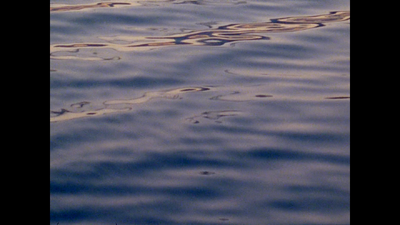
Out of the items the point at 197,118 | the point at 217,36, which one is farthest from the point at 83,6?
the point at 197,118

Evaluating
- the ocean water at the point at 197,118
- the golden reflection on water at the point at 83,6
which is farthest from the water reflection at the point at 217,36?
the golden reflection on water at the point at 83,6

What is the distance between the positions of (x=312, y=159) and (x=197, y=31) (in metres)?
2.20

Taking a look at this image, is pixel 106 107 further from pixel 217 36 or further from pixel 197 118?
pixel 217 36

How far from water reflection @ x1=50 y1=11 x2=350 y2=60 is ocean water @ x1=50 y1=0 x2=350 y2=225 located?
15 mm

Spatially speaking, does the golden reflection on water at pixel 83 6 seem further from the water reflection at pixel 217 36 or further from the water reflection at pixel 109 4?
the water reflection at pixel 217 36

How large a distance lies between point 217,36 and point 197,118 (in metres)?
1.57

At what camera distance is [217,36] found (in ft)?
14.2

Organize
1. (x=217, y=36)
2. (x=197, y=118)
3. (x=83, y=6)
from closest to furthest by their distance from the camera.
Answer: (x=197, y=118) < (x=217, y=36) < (x=83, y=6)

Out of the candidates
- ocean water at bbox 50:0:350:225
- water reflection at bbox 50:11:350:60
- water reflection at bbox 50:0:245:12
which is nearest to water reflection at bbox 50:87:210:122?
ocean water at bbox 50:0:350:225

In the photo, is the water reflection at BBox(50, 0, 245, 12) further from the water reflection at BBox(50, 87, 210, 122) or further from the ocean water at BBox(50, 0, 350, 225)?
the water reflection at BBox(50, 87, 210, 122)

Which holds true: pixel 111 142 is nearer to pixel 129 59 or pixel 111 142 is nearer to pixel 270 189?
pixel 270 189
